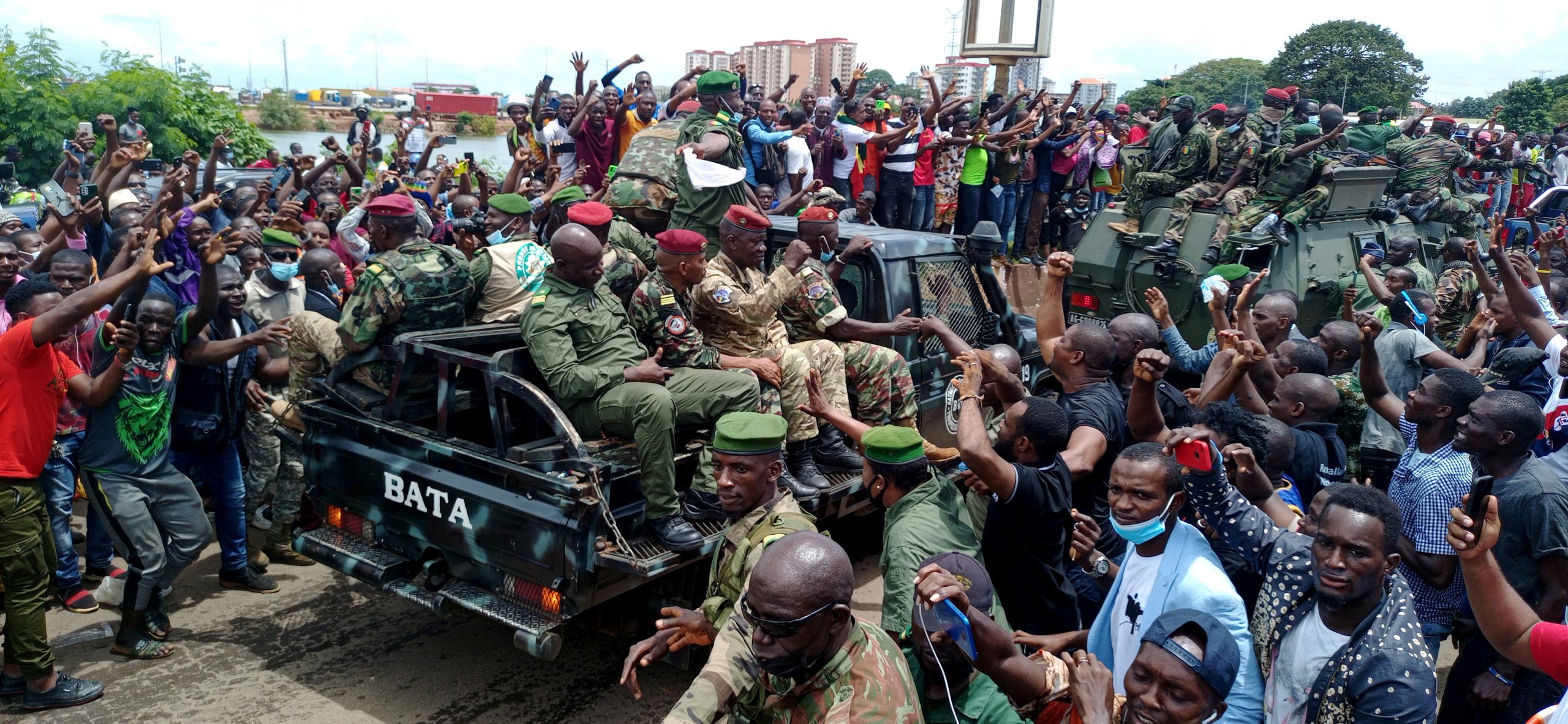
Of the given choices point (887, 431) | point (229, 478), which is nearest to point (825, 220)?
point (887, 431)

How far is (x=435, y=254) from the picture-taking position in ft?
17.7

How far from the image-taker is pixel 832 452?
A: 5.89m

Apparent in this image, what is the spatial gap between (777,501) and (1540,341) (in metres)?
4.23

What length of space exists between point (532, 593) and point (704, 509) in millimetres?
870

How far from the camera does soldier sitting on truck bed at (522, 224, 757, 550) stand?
15.6 ft

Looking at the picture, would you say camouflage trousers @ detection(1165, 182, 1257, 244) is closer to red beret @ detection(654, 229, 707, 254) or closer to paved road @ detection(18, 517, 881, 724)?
paved road @ detection(18, 517, 881, 724)

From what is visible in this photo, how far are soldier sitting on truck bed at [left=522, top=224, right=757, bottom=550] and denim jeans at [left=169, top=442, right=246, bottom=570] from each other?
203 cm

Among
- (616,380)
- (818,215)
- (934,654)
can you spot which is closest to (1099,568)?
(934,654)

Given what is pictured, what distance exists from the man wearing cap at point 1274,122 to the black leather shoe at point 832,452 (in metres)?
7.34

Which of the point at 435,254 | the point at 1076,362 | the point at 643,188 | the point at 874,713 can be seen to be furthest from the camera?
the point at 643,188

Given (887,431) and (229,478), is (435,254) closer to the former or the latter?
(229,478)

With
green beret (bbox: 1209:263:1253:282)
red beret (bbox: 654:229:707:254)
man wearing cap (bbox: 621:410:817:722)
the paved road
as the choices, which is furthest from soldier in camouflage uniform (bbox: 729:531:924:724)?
green beret (bbox: 1209:263:1253:282)

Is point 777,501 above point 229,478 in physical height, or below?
above

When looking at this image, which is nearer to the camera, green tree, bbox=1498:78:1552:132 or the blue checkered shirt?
the blue checkered shirt
